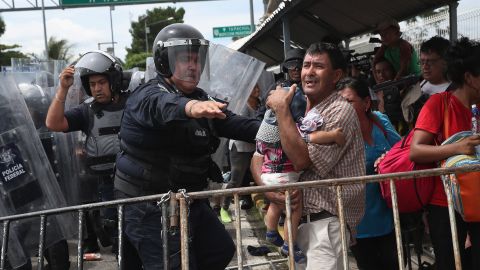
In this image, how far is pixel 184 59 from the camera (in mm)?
2996

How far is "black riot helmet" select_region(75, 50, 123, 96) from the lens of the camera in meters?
4.38

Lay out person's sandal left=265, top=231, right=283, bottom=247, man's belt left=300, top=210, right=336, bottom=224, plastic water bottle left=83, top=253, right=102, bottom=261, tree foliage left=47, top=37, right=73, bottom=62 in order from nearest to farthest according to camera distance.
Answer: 1. man's belt left=300, top=210, right=336, bottom=224
2. person's sandal left=265, top=231, right=283, bottom=247
3. plastic water bottle left=83, top=253, right=102, bottom=261
4. tree foliage left=47, top=37, right=73, bottom=62

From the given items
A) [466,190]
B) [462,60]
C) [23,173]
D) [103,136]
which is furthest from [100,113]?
[466,190]

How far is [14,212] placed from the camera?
3.83 meters

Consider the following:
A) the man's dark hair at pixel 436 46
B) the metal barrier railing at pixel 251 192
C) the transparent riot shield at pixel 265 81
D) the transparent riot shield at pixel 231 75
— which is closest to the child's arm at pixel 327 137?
the metal barrier railing at pixel 251 192

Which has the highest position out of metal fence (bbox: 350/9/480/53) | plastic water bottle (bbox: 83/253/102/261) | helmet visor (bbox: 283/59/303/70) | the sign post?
the sign post

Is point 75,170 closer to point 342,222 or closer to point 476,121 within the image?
point 342,222

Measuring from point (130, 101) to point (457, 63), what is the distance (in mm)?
1723

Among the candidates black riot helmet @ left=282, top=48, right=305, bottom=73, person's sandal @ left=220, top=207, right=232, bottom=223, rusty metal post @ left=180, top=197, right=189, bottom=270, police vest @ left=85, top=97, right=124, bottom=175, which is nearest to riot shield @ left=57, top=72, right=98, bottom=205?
police vest @ left=85, top=97, right=124, bottom=175

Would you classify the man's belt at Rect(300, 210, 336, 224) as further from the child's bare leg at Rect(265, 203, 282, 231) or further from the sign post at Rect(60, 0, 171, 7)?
the sign post at Rect(60, 0, 171, 7)

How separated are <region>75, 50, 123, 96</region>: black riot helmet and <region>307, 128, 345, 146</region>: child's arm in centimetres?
224

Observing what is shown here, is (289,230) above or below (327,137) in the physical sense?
below

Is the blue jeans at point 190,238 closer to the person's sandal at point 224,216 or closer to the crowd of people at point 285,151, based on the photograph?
the crowd of people at point 285,151

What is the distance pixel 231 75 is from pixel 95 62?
109 cm
